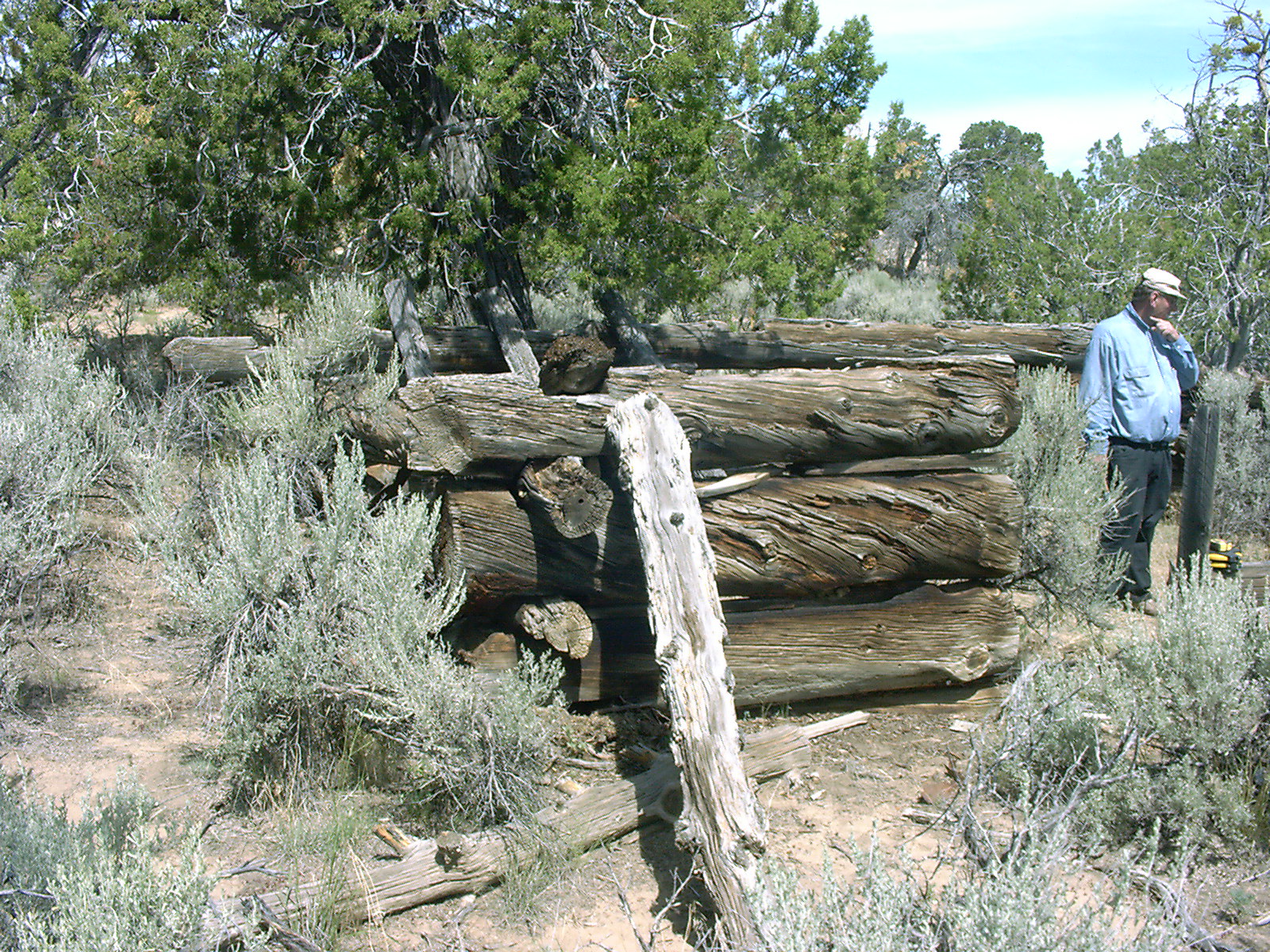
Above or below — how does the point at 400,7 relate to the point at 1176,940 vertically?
above

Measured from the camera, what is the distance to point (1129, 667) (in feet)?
12.9

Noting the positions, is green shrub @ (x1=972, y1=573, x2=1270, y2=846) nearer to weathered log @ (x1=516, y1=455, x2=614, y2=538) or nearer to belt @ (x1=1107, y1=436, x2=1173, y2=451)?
weathered log @ (x1=516, y1=455, x2=614, y2=538)

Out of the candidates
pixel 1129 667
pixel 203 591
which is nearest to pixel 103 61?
pixel 203 591

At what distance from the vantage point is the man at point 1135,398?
5.77 m

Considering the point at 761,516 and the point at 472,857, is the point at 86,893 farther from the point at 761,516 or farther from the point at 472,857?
the point at 761,516

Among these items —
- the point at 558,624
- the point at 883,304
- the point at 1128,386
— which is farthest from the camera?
the point at 883,304

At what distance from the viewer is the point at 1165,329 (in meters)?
5.72

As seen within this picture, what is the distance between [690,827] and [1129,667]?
6.48 ft

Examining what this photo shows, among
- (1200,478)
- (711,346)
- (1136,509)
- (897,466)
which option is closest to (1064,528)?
(1136,509)

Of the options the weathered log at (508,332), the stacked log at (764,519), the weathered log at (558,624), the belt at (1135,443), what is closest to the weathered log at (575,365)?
the stacked log at (764,519)

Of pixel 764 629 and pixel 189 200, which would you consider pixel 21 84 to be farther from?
pixel 764 629

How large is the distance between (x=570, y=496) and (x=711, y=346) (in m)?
2.85

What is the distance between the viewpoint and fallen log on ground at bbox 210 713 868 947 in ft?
9.42

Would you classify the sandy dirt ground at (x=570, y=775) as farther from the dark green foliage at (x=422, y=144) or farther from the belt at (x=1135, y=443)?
the dark green foliage at (x=422, y=144)
